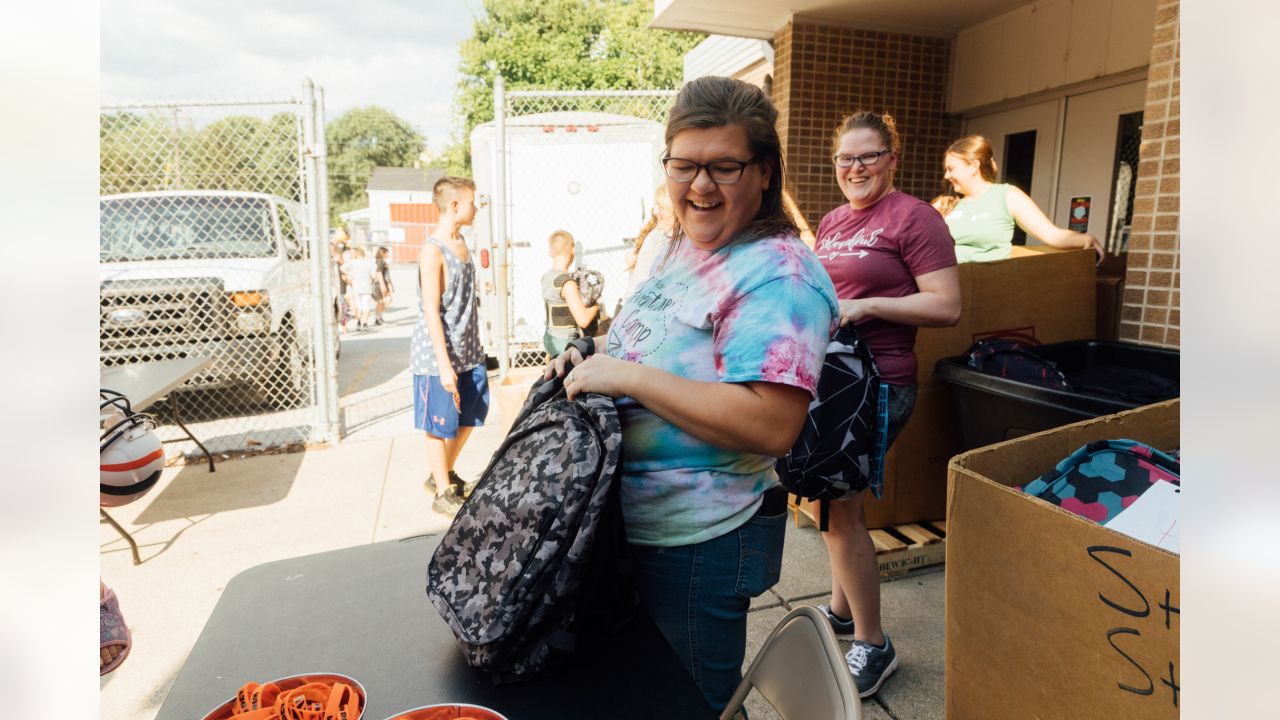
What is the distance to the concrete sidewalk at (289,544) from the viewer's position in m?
A: 2.78

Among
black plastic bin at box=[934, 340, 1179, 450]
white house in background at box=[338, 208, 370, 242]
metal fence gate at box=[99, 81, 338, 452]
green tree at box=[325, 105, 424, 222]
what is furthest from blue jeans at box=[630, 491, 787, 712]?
green tree at box=[325, 105, 424, 222]

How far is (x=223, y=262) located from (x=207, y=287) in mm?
360

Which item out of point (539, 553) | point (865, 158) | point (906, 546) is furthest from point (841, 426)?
point (906, 546)

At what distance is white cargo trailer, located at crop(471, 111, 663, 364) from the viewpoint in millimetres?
7629

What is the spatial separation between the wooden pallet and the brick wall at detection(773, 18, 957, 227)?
13.5 feet

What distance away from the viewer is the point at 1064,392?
8.40 feet

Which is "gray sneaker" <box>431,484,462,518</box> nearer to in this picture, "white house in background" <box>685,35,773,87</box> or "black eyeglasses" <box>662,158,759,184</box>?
"black eyeglasses" <box>662,158,759,184</box>

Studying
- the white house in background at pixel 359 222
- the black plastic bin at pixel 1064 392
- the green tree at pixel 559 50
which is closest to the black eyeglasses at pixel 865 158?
the black plastic bin at pixel 1064 392

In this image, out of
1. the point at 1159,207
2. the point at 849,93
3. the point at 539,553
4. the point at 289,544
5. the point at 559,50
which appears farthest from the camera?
the point at 559,50

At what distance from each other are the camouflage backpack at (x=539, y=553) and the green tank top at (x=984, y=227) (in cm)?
301

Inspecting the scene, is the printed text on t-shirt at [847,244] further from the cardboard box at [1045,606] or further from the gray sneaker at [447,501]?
the gray sneaker at [447,501]

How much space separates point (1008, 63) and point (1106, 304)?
3.65m

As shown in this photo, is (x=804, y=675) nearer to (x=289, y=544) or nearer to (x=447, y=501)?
(x=447, y=501)
